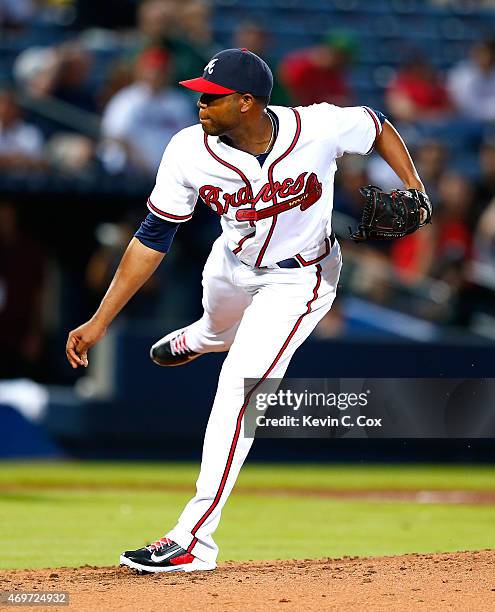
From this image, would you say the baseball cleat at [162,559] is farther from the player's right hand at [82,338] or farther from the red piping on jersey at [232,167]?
the red piping on jersey at [232,167]

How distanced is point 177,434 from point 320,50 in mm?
5544

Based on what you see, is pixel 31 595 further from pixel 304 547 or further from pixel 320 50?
pixel 320 50

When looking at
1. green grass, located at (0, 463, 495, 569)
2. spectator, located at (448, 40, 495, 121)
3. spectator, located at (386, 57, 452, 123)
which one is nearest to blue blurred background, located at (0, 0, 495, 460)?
spectator, located at (386, 57, 452, 123)

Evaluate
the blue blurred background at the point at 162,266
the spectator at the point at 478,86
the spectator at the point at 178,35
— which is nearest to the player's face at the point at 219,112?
the blue blurred background at the point at 162,266

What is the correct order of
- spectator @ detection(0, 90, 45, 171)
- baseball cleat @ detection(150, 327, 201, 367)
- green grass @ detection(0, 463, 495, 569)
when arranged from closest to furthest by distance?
baseball cleat @ detection(150, 327, 201, 367), green grass @ detection(0, 463, 495, 569), spectator @ detection(0, 90, 45, 171)

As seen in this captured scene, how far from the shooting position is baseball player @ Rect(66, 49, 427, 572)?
5.31 metres

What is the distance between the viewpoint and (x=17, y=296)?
12.3 metres

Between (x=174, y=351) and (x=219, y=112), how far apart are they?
1573mm

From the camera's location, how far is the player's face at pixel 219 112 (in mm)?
5254

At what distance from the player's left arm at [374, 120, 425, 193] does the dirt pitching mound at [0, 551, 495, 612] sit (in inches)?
63.7

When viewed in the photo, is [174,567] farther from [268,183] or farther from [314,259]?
[268,183]

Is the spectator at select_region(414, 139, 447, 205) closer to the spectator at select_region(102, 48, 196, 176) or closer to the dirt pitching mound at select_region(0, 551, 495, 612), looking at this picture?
the spectator at select_region(102, 48, 196, 176)

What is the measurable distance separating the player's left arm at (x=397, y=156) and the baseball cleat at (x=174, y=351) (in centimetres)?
136

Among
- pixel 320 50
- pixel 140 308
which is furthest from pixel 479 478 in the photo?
pixel 320 50
